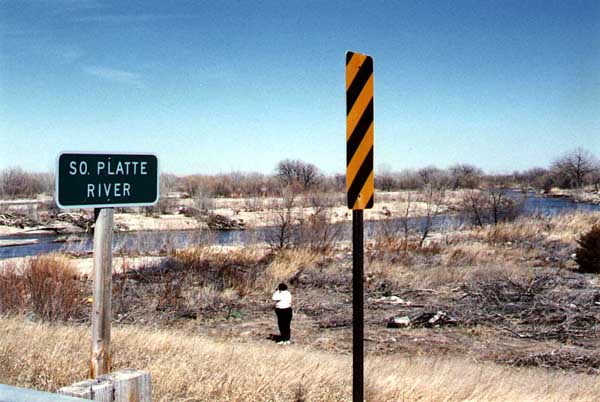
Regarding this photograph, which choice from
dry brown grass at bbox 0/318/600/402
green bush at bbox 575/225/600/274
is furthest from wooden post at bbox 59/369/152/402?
green bush at bbox 575/225/600/274

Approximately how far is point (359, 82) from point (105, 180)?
1.97 meters

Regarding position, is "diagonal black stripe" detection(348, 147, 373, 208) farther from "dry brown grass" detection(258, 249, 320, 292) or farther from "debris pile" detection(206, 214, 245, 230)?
"debris pile" detection(206, 214, 245, 230)

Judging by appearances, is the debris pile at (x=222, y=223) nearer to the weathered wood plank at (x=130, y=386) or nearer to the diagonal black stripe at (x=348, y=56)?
the diagonal black stripe at (x=348, y=56)

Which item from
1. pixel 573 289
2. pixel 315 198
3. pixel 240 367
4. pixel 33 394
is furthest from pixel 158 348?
pixel 315 198

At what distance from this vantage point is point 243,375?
6418 mm

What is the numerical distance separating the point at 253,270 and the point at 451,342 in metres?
9.59

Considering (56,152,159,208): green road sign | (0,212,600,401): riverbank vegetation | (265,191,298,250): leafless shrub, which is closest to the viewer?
(56,152,159,208): green road sign

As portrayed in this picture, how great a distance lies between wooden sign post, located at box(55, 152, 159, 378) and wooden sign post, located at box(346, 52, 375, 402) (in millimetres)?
1510

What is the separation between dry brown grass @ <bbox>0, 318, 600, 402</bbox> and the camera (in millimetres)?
5922

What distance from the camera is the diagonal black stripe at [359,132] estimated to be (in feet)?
16.1

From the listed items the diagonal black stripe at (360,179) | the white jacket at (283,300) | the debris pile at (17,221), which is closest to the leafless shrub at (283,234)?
the white jacket at (283,300)

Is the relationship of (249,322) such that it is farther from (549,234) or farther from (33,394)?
(549,234)

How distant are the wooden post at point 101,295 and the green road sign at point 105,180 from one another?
13 centimetres

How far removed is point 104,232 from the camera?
440 cm
